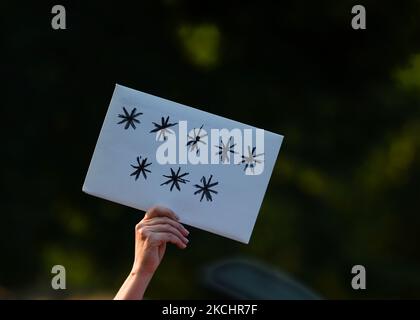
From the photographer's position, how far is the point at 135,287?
2.32m

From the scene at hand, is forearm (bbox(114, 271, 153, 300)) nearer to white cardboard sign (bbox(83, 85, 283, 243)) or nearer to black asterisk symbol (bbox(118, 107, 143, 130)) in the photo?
white cardboard sign (bbox(83, 85, 283, 243))

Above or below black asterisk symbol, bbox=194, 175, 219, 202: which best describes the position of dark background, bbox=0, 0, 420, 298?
above

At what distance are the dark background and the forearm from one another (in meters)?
3.89

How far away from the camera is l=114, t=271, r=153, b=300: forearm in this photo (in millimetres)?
2312

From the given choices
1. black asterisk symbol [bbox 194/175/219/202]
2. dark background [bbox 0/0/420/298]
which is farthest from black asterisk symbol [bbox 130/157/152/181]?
dark background [bbox 0/0/420/298]

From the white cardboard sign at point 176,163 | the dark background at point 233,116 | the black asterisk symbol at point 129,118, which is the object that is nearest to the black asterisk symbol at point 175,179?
the white cardboard sign at point 176,163

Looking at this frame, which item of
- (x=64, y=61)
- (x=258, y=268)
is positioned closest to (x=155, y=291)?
(x=64, y=61)

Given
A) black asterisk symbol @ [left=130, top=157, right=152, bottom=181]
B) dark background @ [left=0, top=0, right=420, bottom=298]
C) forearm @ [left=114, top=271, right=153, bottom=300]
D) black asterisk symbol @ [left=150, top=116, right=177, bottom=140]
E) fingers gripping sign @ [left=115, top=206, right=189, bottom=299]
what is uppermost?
dark background @ [left=0, top=0, right=420, bottom=298]

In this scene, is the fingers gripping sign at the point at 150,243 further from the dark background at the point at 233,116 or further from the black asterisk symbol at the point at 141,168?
the dark background at the point at 233,116

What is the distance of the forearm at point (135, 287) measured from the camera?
231cm

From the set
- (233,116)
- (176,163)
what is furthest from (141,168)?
(233,116)

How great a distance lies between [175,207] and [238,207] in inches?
5.6

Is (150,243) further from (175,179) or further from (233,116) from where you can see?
(233,116)
